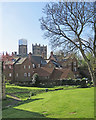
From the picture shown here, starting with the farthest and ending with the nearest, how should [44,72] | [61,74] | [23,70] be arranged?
[23,70], [44,72], [61,74]

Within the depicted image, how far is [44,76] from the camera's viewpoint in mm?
39344

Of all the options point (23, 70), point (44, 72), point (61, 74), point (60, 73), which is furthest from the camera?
point (23, 70)

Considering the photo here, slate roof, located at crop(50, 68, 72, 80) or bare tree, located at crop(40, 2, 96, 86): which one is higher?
bare tree, located at crop(40, 2, 96, 86)

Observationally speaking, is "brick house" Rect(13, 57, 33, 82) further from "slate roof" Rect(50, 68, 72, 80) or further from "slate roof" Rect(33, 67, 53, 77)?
"slate roof" Rect(50, 68, 72, 80)

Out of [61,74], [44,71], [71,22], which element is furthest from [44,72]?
[71,22]

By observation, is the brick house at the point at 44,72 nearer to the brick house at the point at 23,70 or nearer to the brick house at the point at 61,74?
the brick house at the point at 61,74

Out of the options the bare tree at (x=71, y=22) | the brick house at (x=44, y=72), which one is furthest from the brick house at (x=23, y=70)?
the bare tree at (x=71, y=22)

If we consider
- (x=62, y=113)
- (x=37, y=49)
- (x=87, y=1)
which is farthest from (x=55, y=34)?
(x=37, y=49)

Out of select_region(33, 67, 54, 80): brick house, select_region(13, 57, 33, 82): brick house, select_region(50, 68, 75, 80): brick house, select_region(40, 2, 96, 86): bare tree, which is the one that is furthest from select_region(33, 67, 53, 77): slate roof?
select_region(40, 2, 96, 86): bare tree

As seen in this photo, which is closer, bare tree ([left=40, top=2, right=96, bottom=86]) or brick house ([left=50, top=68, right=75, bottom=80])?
bare tree ([left=40, top=2, right=96, bottom=86])

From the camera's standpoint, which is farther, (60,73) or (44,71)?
(44,71)

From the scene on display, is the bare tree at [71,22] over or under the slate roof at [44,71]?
over

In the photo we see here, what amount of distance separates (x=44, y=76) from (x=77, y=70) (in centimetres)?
1212

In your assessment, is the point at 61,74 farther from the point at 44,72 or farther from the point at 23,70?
the point at 23,70
